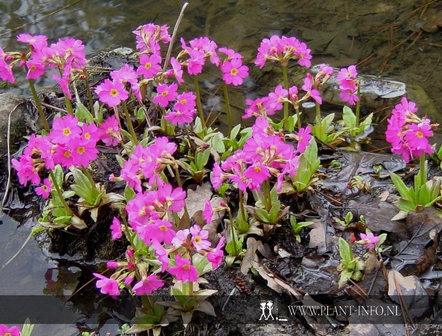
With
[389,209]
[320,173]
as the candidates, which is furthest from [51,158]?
[389,209]

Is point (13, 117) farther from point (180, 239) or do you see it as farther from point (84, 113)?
point (180, 239)

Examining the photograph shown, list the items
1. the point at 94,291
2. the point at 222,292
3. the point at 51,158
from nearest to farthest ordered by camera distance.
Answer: the point at 51,158 → the point at 222,292 → the point at 94,291

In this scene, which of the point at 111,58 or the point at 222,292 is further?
the point at 111,58

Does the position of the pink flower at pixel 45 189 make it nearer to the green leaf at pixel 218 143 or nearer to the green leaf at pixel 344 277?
the green leaf at pixel 218 143

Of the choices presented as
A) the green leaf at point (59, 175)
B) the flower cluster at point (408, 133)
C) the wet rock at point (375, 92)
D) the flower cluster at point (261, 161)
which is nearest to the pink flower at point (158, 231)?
the flower cluster at point (261, 161)

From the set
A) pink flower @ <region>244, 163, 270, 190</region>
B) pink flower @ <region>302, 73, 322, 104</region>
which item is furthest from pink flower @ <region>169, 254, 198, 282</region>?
pink flower @ <region>302, 73, 322, 104</region>

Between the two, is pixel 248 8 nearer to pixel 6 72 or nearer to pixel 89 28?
pixel 89 28
